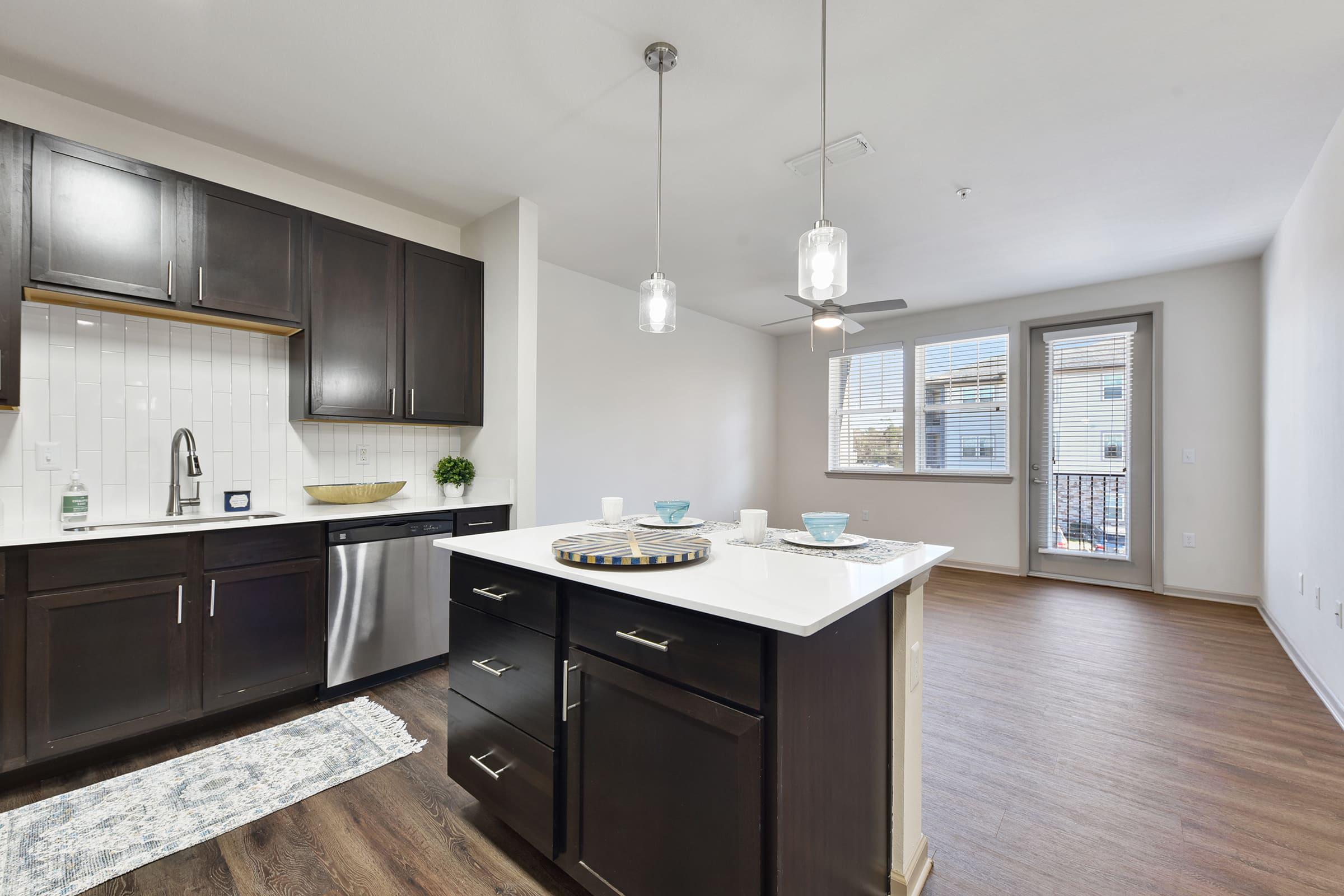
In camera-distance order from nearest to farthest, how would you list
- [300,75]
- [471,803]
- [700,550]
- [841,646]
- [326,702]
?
[841,646]
[700,550]
[471,803]
[300,75]
[326,702]

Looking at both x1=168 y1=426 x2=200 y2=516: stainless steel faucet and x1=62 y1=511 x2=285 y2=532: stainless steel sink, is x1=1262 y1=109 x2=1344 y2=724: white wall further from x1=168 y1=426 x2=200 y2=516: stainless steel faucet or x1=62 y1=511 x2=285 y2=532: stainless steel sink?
x1=168 y1=426 x2=200 y2=516: stainless steel faucet

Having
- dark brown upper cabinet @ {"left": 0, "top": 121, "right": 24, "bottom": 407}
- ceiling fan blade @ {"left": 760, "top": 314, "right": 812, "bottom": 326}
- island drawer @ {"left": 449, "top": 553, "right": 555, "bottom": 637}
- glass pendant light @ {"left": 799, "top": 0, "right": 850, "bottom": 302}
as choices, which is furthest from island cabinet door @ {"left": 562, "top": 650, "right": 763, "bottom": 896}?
ceiling fan blade @ {"left": 760, "top": 314, "right": 812, "bottom": 326}

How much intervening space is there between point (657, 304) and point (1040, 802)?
2.18 metres

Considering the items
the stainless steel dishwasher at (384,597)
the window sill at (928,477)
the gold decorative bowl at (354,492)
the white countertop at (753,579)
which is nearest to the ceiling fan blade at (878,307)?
the window sill at (928,477)

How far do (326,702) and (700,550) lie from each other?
7.55ft

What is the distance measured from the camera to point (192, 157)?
2678 millimetres

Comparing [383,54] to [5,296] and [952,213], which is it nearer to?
[5,296]

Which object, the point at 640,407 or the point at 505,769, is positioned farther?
the point at 640,407

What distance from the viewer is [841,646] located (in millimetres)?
1220

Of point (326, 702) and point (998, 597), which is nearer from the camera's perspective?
point (326, 702)

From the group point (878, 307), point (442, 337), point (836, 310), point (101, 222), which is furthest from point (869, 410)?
point (101, 222)

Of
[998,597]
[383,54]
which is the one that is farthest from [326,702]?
[998,597]

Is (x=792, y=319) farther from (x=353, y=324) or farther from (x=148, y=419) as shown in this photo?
(x=148, y=419)

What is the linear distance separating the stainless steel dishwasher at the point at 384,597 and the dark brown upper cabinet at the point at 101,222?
1.30m
